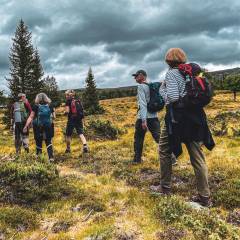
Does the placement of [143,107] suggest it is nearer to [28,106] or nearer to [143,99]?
[143,99]

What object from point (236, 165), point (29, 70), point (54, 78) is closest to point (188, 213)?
point (236, 165)

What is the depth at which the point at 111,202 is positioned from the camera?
23.3 ft

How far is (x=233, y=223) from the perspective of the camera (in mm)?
5910

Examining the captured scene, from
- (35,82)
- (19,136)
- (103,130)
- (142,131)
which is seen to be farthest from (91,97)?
(142,131)

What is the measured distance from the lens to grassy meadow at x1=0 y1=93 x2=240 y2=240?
17.9 feet

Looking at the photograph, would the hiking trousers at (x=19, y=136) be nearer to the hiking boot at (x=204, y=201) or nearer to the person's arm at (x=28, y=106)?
the person's arm at (x=28, y=106)

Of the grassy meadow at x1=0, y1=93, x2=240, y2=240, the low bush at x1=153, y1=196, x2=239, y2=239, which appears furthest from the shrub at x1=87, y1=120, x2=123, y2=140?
the low bush at x1=153, y1=196, x2=239, y2=239

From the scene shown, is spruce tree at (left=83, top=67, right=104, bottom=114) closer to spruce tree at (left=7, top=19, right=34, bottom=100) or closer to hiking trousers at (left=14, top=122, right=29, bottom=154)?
spruce tree at (left=7, top=19, right=34, bottom=100)

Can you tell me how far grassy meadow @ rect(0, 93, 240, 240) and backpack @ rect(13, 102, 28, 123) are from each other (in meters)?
3.26

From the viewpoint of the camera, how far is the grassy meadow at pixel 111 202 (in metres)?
5.45

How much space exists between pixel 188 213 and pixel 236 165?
4.30 metres

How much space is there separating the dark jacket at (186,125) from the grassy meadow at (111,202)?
1065mm

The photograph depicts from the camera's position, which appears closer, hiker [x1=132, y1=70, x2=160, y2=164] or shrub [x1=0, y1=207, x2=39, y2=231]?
shrub [x1=0, y1=207, x2=39, y2=231]

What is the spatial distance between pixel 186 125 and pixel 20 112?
27.9 ft
